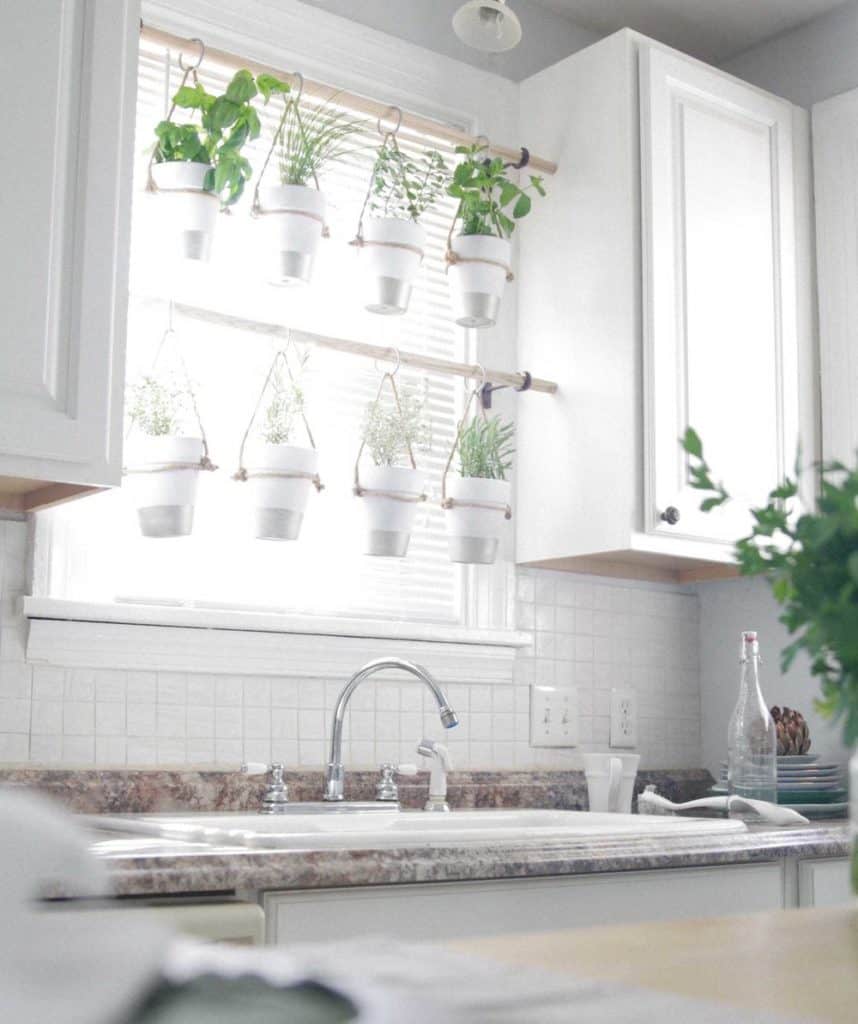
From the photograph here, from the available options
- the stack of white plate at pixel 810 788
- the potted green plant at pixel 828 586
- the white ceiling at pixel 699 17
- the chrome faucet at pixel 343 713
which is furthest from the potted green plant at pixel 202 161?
the potted green plant at pixel 828 586

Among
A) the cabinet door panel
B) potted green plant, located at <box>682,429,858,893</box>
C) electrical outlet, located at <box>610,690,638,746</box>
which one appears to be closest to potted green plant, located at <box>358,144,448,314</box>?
the cabinet door panel

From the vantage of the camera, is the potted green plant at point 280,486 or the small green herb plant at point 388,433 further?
the small green herb plant at point 388,433

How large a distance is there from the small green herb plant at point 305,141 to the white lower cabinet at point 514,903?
1.24 metres

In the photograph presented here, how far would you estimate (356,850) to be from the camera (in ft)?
5.08

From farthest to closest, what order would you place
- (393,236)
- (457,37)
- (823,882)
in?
(457,37), (393,236), (823,882)

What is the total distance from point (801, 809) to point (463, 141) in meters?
1.42

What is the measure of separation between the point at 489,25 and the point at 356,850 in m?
1.36

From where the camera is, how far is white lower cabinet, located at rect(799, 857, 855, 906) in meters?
2.05

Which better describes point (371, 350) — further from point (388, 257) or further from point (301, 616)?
point (301, 616)

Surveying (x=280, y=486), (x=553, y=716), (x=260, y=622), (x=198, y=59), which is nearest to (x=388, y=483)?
(x=280, y=486)

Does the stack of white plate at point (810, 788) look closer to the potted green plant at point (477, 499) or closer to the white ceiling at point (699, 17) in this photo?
the potted green plant at point (477, 499)

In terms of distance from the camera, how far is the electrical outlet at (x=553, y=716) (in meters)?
2.69

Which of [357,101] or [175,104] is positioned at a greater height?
[357,101]

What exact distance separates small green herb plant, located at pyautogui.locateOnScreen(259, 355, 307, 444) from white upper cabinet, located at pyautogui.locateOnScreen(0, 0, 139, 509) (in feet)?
1.46
